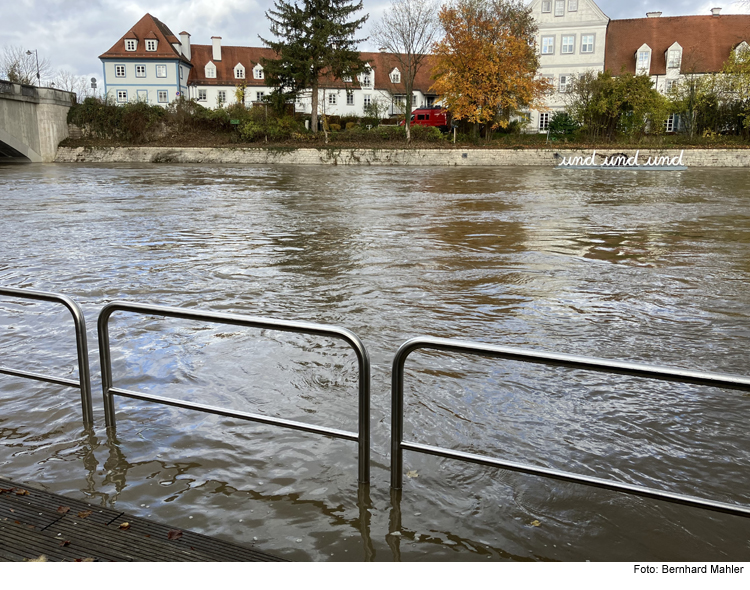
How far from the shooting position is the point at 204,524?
3.70 metres

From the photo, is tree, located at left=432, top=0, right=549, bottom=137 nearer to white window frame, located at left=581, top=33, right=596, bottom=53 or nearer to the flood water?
white window frame, located at left=581, top=33, right=596, bottom=53

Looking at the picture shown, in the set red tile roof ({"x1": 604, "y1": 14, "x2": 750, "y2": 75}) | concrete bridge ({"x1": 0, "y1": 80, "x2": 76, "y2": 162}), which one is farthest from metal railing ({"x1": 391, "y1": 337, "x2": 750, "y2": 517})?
red tile roof ({"x1": 604, "y1": 14, "x2": 750, "y2": 75})

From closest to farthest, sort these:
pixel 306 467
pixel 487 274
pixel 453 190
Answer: pixel 306 467 → pixel 487 274 → pixel 453 190

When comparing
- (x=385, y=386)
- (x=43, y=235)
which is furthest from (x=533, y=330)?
(x=43, y=235)

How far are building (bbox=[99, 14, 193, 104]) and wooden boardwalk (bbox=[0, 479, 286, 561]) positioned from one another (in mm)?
79598

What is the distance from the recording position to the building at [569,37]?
65125 mm

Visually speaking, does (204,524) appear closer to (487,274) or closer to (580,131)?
(487,274)

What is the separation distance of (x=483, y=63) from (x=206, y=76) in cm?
4401

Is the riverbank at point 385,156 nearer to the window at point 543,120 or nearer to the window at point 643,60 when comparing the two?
the window at point 543,120

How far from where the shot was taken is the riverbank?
4572cm

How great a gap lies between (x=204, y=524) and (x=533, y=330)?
16.1 ft

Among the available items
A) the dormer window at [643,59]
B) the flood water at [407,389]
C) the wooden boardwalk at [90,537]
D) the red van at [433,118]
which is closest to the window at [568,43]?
the dormer window at [643,59]

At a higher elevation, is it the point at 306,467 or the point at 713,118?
the point at 713,118

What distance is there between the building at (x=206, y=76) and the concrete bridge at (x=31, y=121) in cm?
2205
